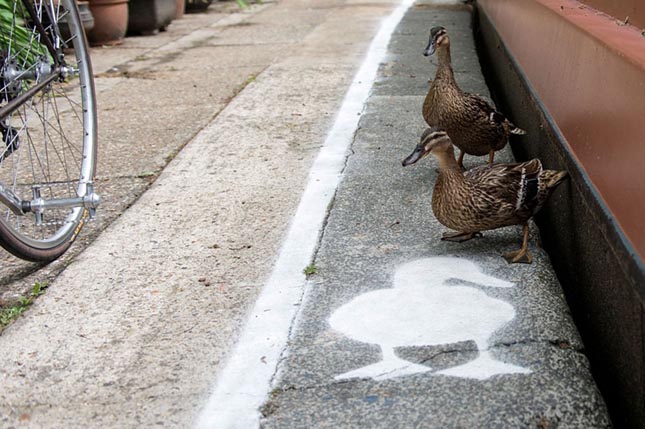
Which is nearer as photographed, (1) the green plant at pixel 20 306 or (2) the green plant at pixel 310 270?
(1) the green plant at pixel 20 306

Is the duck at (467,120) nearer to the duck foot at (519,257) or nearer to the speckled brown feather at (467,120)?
the speckled brown feather at (467,120)

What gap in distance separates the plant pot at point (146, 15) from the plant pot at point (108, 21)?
0.64 metres

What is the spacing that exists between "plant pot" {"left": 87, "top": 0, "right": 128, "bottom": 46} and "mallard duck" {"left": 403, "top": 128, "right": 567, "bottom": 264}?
7.81 meters

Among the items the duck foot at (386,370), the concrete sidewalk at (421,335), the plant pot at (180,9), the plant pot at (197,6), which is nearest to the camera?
the concrete sidewalk at (421,335)

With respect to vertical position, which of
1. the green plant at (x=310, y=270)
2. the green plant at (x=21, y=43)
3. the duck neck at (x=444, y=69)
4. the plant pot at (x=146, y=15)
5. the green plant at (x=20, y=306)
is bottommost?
the plant pot at (x=146, y=15)

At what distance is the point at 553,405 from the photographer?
2566 millimetres

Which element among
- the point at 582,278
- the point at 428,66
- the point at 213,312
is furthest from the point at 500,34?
the point at 213,312

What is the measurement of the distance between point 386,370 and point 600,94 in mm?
1430

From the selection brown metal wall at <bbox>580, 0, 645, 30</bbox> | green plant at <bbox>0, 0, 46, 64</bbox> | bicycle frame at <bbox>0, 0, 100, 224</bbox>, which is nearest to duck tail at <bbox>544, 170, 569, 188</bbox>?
brown metal wall at <bbox>580, 0, 645, 30</bbox>

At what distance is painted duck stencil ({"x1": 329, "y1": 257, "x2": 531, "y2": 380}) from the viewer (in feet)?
9.29

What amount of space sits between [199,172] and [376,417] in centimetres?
294

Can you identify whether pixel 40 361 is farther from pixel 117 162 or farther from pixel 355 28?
pixel 355 28

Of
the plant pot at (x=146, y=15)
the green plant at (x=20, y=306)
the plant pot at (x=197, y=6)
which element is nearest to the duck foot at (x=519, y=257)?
the green plant at (x=20, y=306)

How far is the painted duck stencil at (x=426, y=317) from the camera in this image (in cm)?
283
